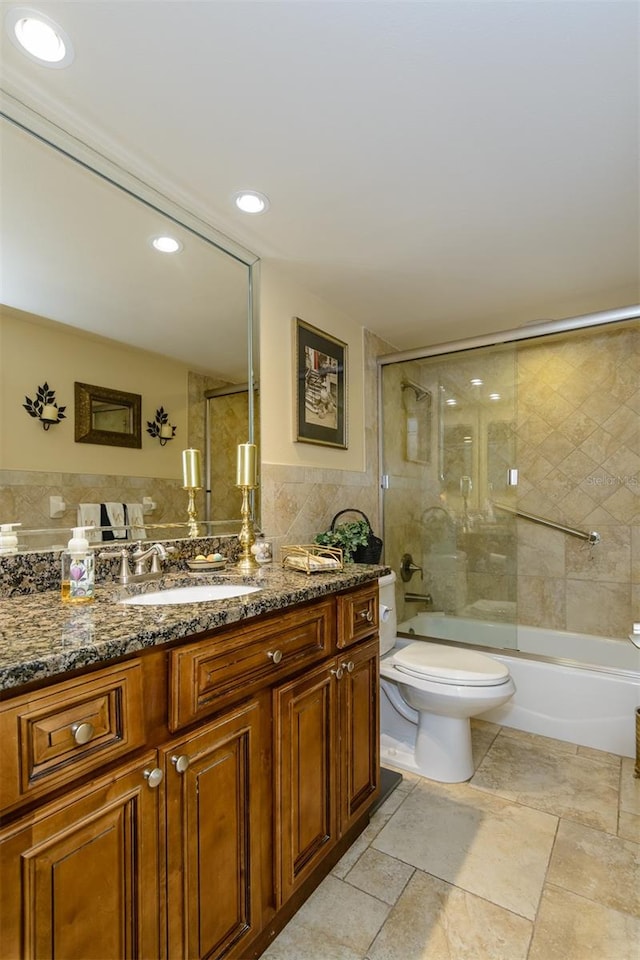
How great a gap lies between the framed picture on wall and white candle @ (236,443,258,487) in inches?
15.0

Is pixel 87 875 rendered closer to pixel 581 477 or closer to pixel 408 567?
pixel 408 567

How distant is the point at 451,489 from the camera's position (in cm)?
297

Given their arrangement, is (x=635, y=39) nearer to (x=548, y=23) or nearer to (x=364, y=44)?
(x=548, y=23)

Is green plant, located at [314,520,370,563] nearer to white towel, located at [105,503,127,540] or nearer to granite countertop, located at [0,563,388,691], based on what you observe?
granite countertop, located at [0,563,388,691]

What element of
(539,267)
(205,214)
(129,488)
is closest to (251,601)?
(129,488)

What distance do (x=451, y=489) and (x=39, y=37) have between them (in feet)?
8.54

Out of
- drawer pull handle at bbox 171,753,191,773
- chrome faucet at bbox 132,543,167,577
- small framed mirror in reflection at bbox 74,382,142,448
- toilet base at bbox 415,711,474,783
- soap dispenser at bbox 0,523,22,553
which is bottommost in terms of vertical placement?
toilet base at bbox 415,711,474,783

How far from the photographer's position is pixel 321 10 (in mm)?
1029

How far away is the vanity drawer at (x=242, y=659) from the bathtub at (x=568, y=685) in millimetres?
1508

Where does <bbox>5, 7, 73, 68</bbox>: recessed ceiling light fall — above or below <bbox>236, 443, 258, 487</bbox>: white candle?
above

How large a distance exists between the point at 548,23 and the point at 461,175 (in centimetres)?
49

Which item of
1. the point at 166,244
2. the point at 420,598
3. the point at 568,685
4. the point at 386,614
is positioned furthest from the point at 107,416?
the point at 568,685

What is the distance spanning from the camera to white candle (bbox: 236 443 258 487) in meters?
1.89

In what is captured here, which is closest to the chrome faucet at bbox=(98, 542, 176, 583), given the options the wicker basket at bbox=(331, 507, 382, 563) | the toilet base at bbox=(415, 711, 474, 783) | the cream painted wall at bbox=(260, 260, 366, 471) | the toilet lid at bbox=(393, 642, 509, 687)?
the cream painted wall at bbox=(260, 260, 366, 471)
